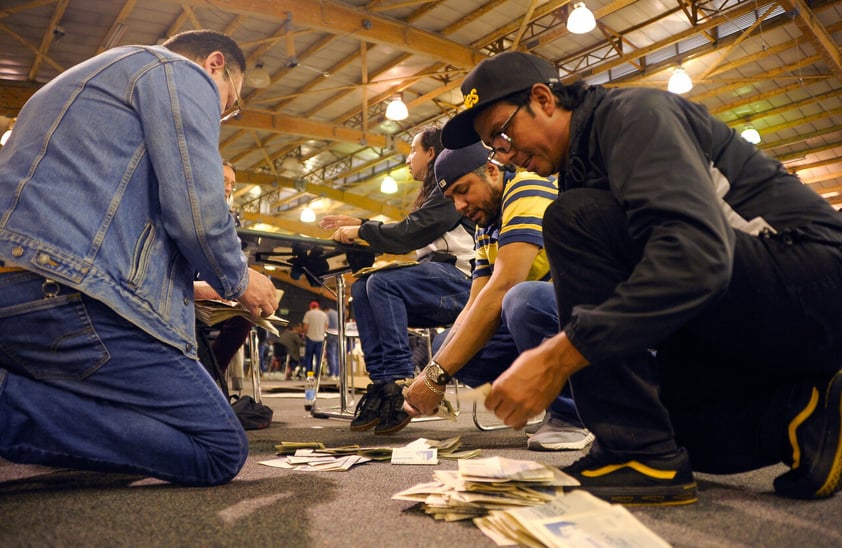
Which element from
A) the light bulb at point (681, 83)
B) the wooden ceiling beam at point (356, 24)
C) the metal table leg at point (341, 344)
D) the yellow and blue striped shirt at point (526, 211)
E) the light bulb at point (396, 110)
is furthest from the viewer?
the light bulb at point (396, 110)

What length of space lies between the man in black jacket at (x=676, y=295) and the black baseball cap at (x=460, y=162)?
0.66 metres

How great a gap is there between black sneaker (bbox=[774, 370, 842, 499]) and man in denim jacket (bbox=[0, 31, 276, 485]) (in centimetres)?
117

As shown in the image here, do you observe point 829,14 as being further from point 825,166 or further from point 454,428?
point 454,428

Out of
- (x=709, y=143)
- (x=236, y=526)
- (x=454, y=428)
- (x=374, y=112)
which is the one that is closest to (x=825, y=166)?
(x=374, y=112)

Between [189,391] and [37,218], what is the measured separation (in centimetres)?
48

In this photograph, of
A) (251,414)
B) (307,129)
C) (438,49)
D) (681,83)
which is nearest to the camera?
(251,414)

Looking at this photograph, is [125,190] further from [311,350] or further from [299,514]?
[311,350]

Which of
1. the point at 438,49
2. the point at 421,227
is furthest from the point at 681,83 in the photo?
the point at 421,227

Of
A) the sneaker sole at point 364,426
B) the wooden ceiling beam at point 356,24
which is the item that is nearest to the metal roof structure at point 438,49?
the wooden ceiling beam at point 356,24

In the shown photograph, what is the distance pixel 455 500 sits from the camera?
3.49 ft

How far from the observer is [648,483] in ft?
3.57

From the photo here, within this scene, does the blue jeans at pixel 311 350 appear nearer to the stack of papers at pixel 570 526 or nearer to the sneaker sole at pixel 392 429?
the sneaker sole at pixel 392 429

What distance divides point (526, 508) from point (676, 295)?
1.32 feet

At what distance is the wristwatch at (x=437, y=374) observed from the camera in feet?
5.34
